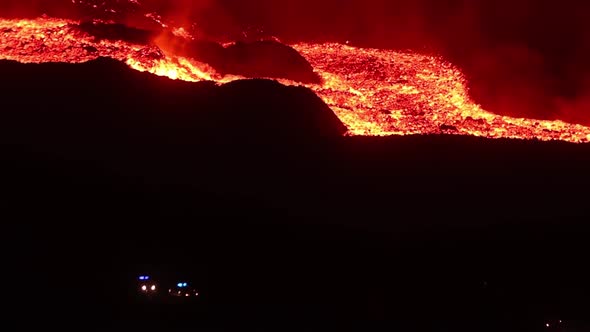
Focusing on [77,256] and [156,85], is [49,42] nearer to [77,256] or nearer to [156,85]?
[156,85]

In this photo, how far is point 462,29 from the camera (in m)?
10.5

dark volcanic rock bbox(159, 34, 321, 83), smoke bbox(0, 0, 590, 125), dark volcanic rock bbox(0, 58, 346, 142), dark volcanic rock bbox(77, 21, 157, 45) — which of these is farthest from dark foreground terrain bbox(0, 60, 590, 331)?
smoke bbox(0, 0, 590, 125)

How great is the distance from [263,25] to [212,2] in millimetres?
689

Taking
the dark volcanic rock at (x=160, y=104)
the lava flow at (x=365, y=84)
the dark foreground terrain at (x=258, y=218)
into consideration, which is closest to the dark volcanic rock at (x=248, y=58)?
the lava flow at (x=365, y=84)

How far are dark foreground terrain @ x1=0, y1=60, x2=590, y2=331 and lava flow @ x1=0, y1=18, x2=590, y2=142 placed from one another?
1.64 feet

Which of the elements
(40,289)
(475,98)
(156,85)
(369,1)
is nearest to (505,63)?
(475,98)

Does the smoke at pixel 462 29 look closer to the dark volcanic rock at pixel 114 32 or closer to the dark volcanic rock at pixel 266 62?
the dark volcanic rock at pixel 114 32

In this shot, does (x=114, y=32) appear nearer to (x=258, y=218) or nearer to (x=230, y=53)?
(x=230, y=53)

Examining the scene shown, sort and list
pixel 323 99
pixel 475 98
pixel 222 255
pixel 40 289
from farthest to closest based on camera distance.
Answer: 1. pixel 475 98
2. pixel 323 99
3. pixel 222 255
4. pixel 40 289

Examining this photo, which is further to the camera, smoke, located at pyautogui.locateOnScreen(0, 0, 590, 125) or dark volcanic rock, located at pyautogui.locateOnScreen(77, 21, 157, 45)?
smoke, located at pyautogui.locateOnScreen(0, 0, 590, 125)

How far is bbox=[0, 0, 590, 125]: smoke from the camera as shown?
939 centimetres

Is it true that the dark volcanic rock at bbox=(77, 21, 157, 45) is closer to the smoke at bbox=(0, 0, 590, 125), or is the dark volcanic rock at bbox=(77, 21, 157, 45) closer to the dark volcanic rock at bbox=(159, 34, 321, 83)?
the dark volcanic rock at bbox=(159, 34, 321, 83)

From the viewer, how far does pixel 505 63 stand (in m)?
10.0

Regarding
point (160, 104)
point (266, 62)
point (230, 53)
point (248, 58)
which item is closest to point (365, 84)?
point (266, 62)
